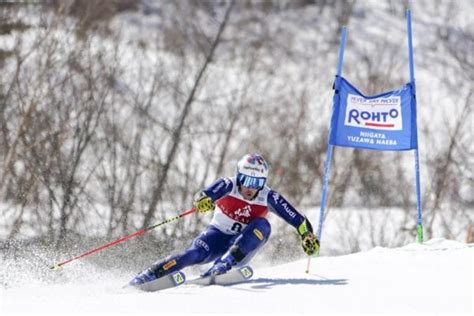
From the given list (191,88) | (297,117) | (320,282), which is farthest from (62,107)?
(320,282)

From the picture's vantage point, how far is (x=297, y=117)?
24.2 meters

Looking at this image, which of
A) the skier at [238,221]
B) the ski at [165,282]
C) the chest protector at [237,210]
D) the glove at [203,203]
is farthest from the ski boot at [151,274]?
the chest protector at [237,210]

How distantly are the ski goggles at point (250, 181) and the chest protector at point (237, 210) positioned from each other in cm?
11

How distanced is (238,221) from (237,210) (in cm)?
10

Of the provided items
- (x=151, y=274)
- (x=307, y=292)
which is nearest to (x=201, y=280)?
(x=151, y=274)

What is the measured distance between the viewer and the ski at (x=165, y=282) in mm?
7359

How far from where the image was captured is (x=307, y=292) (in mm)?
6734

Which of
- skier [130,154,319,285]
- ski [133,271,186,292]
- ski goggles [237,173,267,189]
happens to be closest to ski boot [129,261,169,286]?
skier [130,154,319,285]

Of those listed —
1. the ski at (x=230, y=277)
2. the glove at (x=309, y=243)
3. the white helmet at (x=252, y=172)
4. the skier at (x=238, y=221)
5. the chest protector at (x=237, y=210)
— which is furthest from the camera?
the chest protector at (x=237, y=210)

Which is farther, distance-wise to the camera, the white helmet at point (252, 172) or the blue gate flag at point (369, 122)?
the blue gate flag at point (369, 122)

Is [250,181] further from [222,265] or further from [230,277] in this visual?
[230,277]

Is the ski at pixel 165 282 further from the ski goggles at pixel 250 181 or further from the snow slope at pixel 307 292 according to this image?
the ski goggles at pixel 250 181

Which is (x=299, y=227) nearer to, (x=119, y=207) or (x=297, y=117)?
(x=119, y=207)

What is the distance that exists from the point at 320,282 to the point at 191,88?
15967 mm
